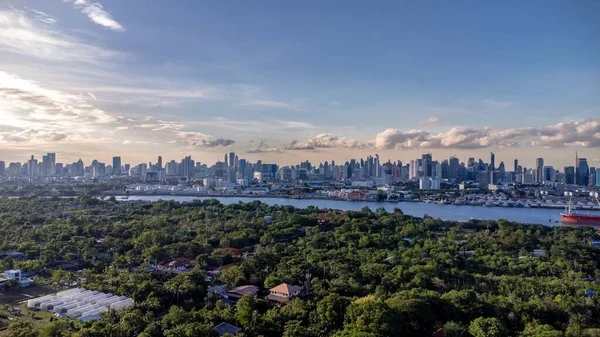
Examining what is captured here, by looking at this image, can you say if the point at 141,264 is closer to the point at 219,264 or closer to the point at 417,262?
the point at 219,264

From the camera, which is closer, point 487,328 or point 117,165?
point 487,328

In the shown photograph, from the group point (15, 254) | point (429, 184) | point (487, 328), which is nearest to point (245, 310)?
point (487, 328)

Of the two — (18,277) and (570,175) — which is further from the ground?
(570,175)

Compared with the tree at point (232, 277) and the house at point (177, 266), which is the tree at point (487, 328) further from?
the house at point (177, 266)

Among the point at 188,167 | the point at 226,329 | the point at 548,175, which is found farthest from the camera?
the point at 188,167

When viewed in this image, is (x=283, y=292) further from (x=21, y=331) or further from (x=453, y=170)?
(x=453, y=170)

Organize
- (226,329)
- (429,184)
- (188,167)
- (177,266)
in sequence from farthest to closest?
(188,167) < (429,184) < (177,266) < (226,329)

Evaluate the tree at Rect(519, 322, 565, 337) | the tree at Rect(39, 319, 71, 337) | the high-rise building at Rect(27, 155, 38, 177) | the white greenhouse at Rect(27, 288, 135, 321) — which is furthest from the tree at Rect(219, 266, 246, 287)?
the high-rise building at Rect(27, 155, 38, 177)

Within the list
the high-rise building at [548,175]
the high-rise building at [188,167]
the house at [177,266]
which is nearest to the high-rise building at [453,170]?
the high-rise building at [548,175]
